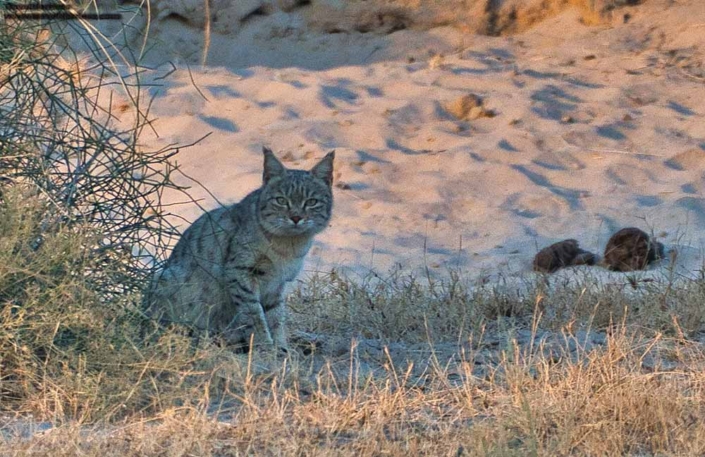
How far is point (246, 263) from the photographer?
17.4ft

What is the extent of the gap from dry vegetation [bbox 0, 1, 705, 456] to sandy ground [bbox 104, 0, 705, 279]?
253 cm

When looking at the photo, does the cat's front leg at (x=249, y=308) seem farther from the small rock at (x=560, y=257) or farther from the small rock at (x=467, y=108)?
the small rock at (x=467, y=108)

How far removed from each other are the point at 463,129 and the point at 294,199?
194 inches

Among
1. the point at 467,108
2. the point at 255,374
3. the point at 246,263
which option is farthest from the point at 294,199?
the point at 467,108

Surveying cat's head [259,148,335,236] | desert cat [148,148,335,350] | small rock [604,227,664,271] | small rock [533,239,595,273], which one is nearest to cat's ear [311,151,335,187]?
cat's head [259,148,335,236]

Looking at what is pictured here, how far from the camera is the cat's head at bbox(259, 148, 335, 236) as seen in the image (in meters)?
5.56

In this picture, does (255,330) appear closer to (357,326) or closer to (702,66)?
(357,326)

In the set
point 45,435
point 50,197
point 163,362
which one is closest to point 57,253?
point 50,197

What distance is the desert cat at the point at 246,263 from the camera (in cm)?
516

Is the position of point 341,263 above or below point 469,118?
below

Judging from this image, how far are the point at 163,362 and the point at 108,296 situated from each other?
0.53 meters

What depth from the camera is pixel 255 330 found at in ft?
17.0

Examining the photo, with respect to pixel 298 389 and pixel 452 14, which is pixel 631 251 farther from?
pixel 452 14

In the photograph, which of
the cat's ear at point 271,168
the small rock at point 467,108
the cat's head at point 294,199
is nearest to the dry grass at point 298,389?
the cat's head at point 294,199
